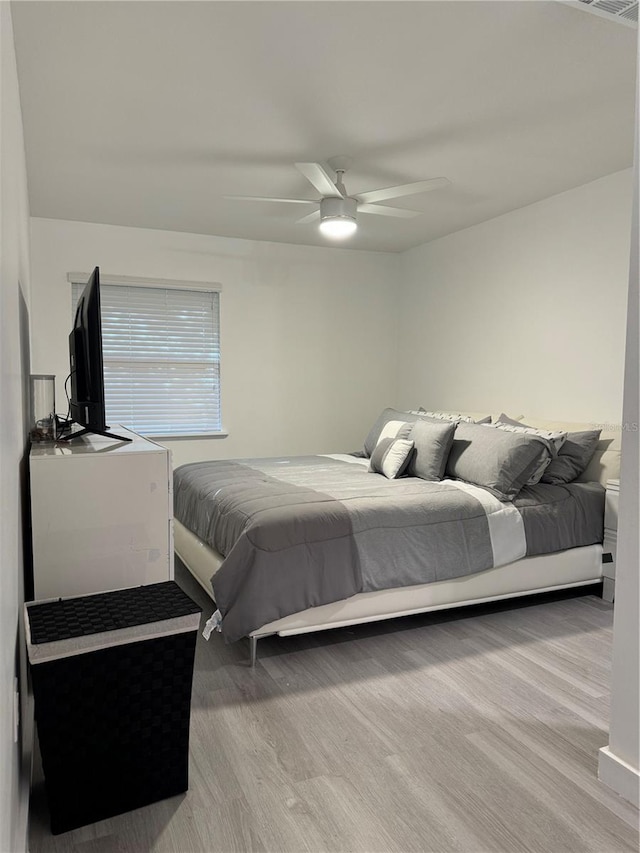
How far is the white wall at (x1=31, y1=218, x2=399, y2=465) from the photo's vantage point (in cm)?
475

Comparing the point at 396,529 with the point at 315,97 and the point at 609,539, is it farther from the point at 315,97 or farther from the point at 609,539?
the point at 315,97

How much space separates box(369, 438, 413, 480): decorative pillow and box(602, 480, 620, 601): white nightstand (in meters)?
1.16

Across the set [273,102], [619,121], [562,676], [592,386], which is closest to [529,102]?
[619,121]

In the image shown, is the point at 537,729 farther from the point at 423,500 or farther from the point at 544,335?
the point at 544,335

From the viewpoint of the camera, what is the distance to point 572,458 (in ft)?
11.7

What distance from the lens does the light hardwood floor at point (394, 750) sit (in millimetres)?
1621

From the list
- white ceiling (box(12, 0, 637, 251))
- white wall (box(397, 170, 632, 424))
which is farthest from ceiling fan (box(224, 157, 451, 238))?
white wall (box(397, 170, 632, 424))

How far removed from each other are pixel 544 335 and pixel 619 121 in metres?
1.58

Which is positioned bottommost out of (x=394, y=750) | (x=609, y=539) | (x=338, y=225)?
(x=394, y=750)

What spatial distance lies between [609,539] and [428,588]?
4.03 feet

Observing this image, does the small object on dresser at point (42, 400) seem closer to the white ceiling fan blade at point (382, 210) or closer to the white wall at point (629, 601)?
the white ceiling fan blade at point (382, 210)

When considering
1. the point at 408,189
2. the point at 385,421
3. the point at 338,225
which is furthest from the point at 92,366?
the point at 385,421

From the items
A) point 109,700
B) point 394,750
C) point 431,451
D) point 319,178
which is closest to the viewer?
point 109,700

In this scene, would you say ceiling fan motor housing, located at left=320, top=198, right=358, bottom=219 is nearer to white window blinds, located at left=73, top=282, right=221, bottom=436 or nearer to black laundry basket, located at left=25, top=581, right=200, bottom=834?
white window blinds, located at left=73, top=282, right=221, bottom=436
